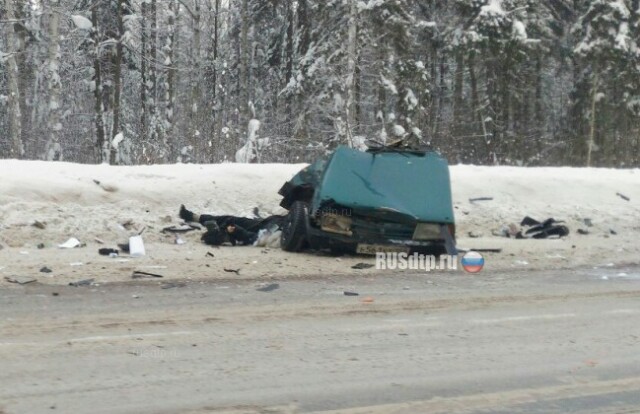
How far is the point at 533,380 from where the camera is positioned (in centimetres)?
577

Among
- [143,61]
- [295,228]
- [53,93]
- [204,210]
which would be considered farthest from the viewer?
[143,61]

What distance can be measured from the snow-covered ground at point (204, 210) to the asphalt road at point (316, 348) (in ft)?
3.66

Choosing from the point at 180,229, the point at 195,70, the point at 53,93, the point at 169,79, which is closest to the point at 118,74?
the point at 169,79

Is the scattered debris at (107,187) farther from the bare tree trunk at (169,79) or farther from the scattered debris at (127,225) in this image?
the bare tree trunk at (169,79)

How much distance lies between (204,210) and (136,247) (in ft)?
7.52

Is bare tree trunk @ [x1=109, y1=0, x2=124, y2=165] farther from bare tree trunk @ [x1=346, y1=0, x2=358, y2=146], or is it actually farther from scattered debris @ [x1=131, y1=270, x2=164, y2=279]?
scattered debris @ [x1=131, y1=270, x2=164, y2=279]

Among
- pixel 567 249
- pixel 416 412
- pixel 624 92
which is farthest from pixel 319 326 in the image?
pixel 624 92

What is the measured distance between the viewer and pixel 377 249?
11.0m

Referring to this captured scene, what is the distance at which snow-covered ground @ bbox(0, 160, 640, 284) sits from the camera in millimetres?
10422

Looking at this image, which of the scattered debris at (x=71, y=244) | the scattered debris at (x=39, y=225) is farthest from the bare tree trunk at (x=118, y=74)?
the scattered debris at (x=71, y=244)

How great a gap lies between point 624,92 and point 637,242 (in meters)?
27.7

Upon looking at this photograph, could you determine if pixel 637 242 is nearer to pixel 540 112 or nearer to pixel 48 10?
pixel 48 10

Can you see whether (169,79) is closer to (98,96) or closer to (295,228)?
(98,96)

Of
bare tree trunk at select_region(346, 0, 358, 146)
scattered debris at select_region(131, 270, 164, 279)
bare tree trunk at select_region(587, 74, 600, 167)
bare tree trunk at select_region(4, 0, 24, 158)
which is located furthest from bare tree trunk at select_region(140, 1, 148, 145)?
scattered debris at select_region(131, 270, 164, 279)
